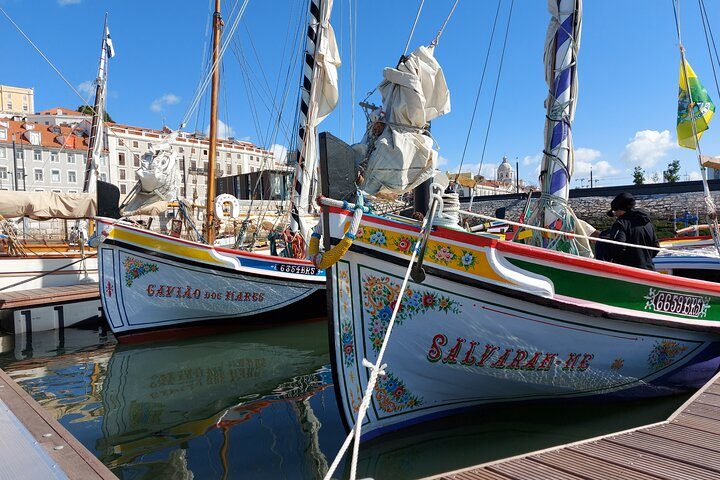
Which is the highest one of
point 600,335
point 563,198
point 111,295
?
point 563,198

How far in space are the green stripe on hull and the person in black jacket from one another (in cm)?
Answer: 58

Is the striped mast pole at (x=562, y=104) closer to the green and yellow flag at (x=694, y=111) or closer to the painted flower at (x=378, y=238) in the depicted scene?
the painted flower at (x=378, y=238)

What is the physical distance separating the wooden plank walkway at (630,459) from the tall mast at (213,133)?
359 inches

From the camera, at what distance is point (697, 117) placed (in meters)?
8.45

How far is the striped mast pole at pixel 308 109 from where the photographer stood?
9.89 metres

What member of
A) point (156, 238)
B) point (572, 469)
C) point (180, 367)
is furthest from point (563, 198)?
point (156, 238)

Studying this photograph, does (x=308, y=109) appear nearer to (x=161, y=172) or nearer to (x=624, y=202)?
(x=161, y=172)

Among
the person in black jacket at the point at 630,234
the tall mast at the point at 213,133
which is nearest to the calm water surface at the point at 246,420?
the person in black jacket at the point at 630,234

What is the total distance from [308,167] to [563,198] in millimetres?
5594

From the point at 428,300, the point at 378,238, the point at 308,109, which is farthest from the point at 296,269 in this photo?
the point at 428,300

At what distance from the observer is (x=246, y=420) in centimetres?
529

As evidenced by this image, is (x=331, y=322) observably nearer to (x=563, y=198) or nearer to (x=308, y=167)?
(x=563, y=198)

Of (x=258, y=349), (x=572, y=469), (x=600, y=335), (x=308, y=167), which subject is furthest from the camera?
(x=308, y=167)

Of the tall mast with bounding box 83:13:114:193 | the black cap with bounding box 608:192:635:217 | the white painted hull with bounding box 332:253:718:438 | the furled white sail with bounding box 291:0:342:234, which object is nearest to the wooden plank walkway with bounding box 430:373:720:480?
the white painted hull with bounding box 332:253:718:438
